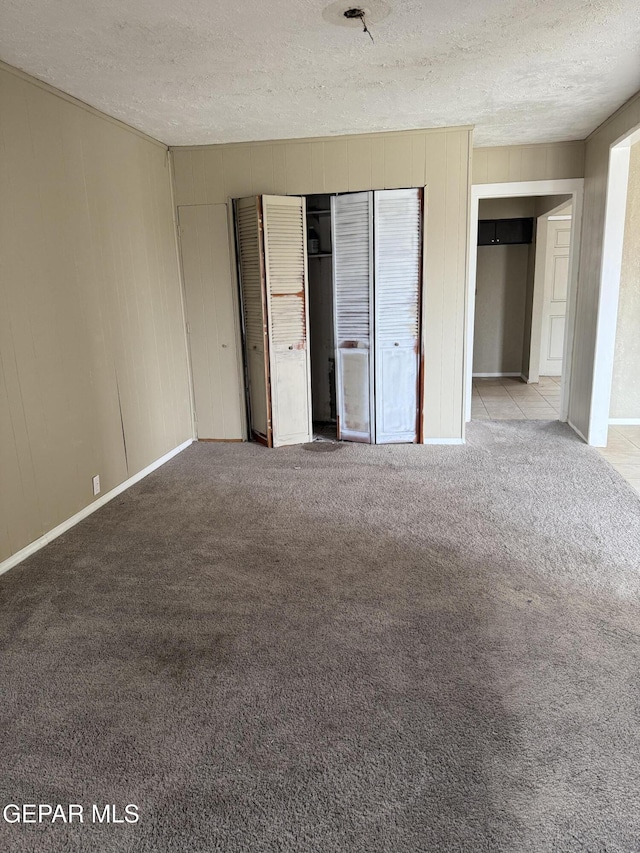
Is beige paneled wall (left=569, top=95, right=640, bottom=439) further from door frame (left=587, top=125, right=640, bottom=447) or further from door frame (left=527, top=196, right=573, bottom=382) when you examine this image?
door frame (left=527, top=196, right=573, bottom=382)

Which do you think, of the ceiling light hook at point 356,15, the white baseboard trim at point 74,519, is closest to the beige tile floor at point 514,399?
the white baseboard trim at point 74,519

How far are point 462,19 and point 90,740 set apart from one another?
10.7ft

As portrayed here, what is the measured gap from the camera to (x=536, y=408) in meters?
6.36

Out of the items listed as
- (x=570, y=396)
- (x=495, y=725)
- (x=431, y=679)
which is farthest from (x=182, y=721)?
(x=570, y=396)

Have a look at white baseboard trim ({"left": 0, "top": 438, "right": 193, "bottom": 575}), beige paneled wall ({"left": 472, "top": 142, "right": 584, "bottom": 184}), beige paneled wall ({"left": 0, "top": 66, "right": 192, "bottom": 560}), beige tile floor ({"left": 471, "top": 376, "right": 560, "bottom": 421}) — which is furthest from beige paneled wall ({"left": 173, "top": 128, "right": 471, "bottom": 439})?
white baseboard trim ({"left": 0, "top": 438, "right": 193, "bottom": 575})

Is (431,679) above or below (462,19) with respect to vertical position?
below

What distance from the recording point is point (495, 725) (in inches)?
74.3

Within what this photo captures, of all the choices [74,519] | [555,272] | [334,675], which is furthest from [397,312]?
[555,272]

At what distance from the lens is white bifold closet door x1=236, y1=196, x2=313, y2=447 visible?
479 cm

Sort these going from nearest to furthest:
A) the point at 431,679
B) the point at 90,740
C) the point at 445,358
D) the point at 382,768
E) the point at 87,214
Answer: the point at 382,768
the point at 90,740
the point at 431,679
the point at 87,214
the point at 445,358

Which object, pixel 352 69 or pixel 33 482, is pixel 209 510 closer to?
pixel 33 482

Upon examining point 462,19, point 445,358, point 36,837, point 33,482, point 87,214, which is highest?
point 462,19

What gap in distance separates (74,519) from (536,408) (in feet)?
15.8

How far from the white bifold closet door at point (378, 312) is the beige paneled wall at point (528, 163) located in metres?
1.09
